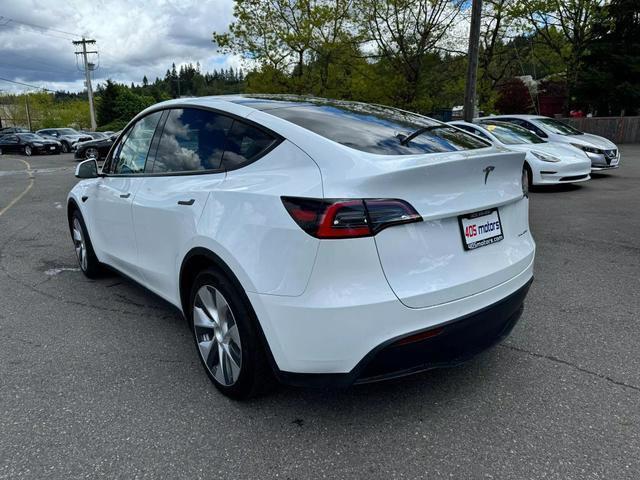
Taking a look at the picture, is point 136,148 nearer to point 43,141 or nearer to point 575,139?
point 575,139

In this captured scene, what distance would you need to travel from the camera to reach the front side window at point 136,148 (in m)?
3.68

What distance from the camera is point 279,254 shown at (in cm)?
224

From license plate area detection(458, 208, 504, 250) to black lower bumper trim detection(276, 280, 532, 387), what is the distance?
1.06ft

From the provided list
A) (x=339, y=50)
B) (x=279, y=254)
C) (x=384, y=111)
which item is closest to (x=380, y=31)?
(x=339, y=50)

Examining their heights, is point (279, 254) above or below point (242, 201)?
below

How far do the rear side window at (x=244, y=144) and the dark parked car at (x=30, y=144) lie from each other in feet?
104

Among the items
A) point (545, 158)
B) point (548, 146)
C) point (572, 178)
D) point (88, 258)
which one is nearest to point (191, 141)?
point (88, 258)

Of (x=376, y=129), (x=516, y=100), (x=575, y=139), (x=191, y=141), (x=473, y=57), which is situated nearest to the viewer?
(x=376, y=129)

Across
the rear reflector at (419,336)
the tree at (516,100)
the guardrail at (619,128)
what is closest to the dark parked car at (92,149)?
the rear reflector at (419,336)

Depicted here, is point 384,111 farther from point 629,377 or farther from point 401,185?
point 629,377

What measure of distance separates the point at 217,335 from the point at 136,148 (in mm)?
1869

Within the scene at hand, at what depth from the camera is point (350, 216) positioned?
212 cm

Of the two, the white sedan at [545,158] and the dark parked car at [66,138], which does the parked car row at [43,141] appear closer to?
the dark parked car at [66,138]

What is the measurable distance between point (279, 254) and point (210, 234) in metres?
0.54
